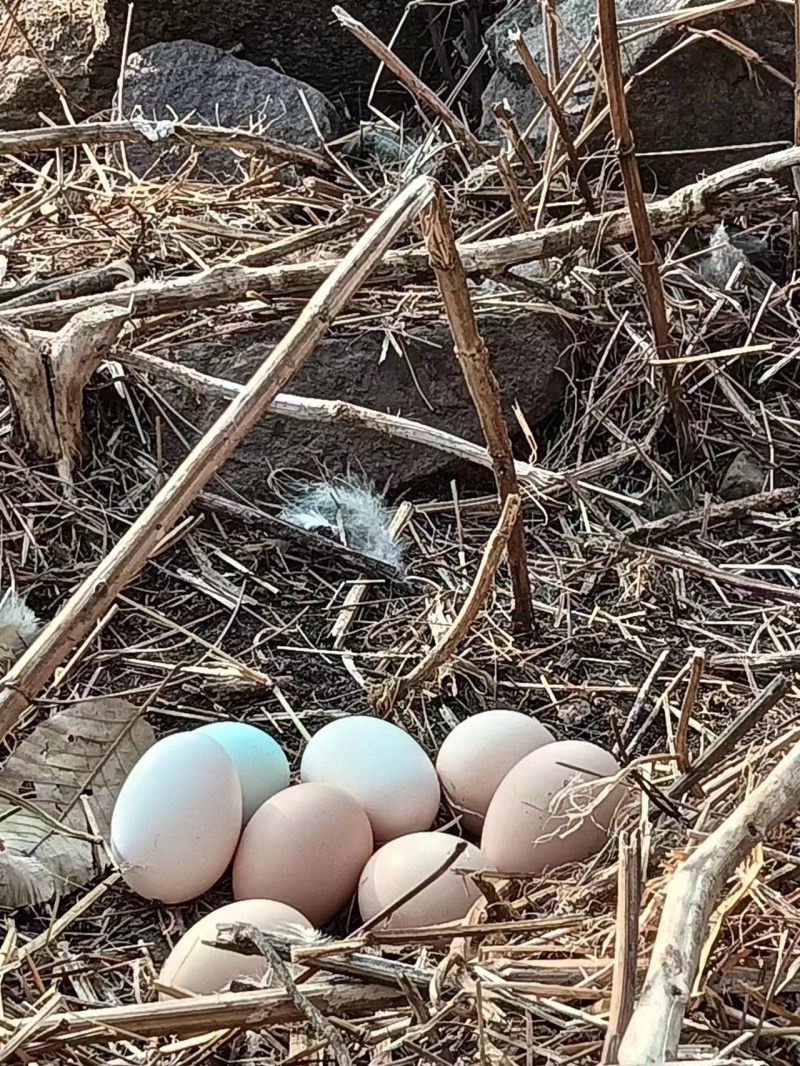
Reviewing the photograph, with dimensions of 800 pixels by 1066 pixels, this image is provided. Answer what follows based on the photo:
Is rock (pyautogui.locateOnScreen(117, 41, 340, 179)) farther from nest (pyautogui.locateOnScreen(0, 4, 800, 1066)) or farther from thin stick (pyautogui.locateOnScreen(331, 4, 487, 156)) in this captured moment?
thin stick (pyautogui.locateOnScreen(331, 4, 487, 156))

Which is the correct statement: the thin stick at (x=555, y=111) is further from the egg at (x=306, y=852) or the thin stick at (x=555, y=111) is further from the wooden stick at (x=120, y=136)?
the egg at (x=306, y=852)

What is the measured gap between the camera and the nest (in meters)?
0.95

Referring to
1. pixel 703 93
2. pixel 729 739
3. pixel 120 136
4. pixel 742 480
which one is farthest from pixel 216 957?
pixel 703 93

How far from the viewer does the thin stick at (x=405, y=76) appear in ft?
6.15

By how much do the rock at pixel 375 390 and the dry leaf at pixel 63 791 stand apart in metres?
0.60

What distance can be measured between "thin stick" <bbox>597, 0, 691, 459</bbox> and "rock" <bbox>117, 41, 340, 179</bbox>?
1118mm

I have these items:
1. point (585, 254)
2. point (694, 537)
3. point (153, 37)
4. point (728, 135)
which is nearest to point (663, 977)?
point (694, 537)

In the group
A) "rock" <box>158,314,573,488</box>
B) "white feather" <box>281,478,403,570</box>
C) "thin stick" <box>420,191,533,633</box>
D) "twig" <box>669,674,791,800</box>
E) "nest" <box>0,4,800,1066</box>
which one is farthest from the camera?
"rock" <box>158,314,573,488</box>

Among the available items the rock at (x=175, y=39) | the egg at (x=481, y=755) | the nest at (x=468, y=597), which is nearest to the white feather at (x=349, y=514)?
the nest at (x=468, y=597)

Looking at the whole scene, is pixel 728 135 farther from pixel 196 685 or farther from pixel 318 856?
pixel 318 856

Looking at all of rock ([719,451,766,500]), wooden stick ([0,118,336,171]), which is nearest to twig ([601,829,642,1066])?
rock ([719,451,766,500])

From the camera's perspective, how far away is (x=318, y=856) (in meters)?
1.28

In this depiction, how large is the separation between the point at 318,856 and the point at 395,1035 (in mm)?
342

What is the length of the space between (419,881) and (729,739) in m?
0.34
